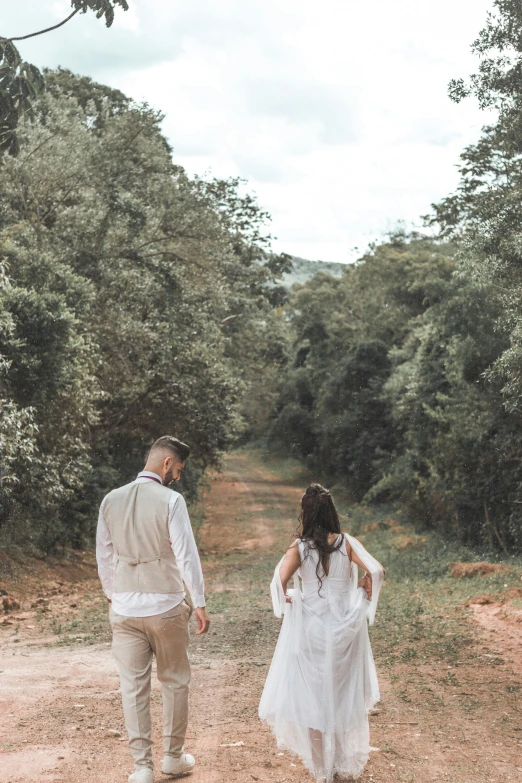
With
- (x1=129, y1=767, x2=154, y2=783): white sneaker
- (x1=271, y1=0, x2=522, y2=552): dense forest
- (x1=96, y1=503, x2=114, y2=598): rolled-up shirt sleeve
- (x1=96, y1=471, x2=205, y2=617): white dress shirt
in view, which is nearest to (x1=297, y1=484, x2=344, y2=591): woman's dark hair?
(x1=96, y1=471, x2=205, y2=617): white dress shirt

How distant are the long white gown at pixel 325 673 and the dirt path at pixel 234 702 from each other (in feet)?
A: 1.07

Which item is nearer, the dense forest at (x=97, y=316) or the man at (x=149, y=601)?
the man at (x=149, y=601)

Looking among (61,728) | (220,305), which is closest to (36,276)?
(220,305)

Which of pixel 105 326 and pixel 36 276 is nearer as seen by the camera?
pixel 36 276

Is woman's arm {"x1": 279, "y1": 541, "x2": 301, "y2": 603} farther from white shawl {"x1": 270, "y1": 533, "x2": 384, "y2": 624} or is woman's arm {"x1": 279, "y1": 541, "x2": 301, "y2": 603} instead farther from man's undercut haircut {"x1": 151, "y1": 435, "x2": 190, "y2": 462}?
man's undercut haircut {"x1": 151, "y1": 435, "x2": 190, "y2": 462}

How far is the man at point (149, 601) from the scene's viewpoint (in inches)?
208

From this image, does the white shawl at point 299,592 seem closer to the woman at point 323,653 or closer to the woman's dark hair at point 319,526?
the woman at point 323,653

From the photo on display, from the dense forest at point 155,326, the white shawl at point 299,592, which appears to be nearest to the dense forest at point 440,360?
the dense forest at point 155,326

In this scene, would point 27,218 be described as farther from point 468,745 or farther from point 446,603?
point 468,745

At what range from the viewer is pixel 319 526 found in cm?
575

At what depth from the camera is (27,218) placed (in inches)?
837

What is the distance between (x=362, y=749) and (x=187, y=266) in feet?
69.5

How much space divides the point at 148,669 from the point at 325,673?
3.58 feet

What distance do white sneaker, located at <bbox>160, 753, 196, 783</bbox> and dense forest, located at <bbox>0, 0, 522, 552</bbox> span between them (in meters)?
7.44
